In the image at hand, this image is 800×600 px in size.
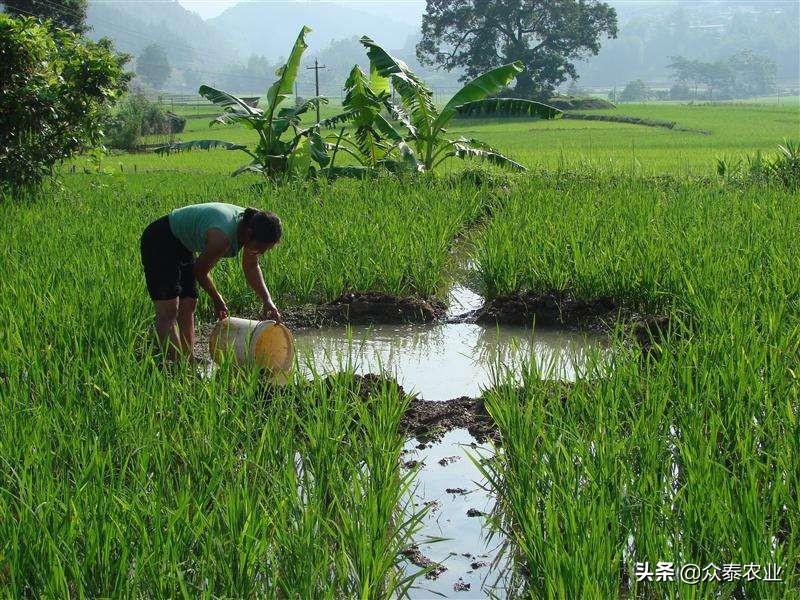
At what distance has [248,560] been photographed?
2164mm

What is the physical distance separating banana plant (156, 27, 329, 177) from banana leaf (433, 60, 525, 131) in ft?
5.00

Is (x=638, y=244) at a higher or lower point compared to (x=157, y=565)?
higher

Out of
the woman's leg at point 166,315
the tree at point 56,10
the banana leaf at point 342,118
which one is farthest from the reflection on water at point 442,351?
the tree at point 56,10

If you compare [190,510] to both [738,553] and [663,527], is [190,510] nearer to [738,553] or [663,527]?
[663,527]

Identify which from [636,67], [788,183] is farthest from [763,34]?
[788,183]

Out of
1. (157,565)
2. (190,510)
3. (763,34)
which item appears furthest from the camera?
(763,34)

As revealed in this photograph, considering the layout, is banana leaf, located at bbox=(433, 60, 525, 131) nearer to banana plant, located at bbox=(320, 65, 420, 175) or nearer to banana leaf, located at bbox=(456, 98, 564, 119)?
banana leaf, located at bbox=(456, 98, 564, 119)

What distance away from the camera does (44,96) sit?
29.0 ft

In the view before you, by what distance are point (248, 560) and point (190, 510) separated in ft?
1.92

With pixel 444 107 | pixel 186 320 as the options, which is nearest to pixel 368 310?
pixel 186 320

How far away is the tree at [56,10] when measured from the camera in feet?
76.3

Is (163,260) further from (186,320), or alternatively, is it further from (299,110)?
(299,110)

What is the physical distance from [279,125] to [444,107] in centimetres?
190

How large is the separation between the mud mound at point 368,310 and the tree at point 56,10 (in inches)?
798
